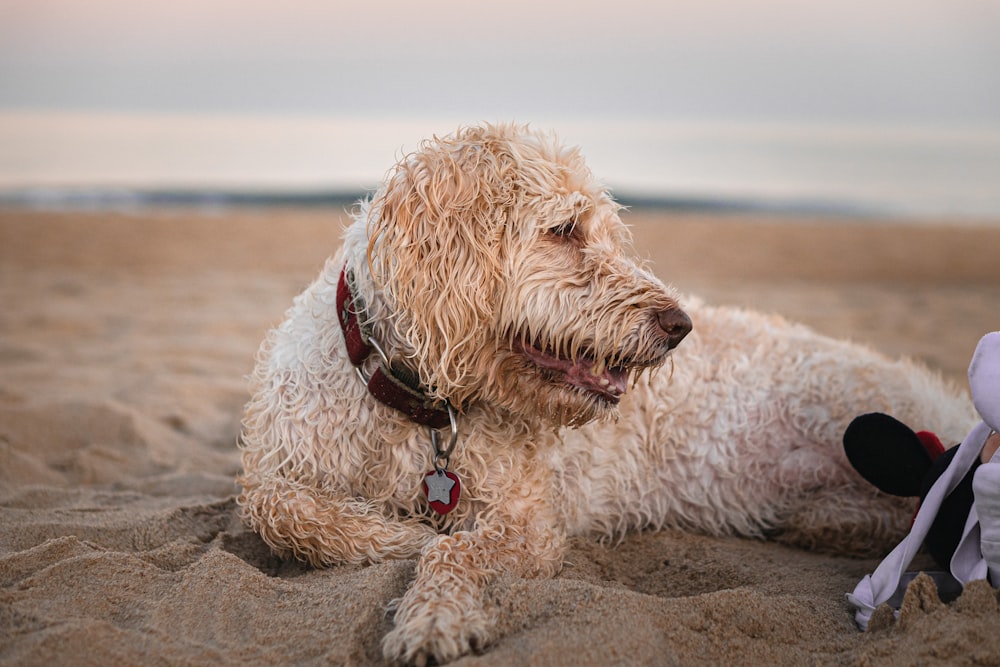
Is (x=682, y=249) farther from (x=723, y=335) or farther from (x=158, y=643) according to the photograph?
(x=158, y=643)

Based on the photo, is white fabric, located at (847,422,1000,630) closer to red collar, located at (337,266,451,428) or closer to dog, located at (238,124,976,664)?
dog, located at (238,124,976,664)

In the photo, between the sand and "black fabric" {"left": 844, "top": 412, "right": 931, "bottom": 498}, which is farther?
"black fabric" {"left": 844, "top": 412, "right": 931, "bottom": 498}

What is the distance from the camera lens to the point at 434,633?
2.64 meters

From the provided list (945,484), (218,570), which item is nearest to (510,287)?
(218,570)

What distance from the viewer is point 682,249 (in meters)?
19.5

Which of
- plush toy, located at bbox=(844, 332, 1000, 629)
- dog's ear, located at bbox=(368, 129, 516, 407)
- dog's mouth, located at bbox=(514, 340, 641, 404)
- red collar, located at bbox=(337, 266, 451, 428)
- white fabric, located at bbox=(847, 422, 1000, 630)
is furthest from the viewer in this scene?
red collar, located at bbox=(337, 266, 451, 428)

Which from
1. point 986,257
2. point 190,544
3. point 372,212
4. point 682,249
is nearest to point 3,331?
point 190,544

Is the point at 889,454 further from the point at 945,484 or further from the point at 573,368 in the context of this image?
the point at 573,368

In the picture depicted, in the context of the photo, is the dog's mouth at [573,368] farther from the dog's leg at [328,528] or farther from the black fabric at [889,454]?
the black fabric at [889,454]

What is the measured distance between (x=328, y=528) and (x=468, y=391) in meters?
0.74

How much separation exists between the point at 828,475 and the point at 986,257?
17271 millimetres

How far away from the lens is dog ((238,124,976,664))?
3035 millimetres

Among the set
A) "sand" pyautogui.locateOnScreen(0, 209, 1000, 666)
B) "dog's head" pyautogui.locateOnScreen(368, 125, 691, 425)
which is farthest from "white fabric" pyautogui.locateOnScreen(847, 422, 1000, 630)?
"dog's head" pyautogui.locateOnScreen(368, 125, 691, 425)

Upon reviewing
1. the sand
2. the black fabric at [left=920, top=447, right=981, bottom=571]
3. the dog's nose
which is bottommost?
the sand
